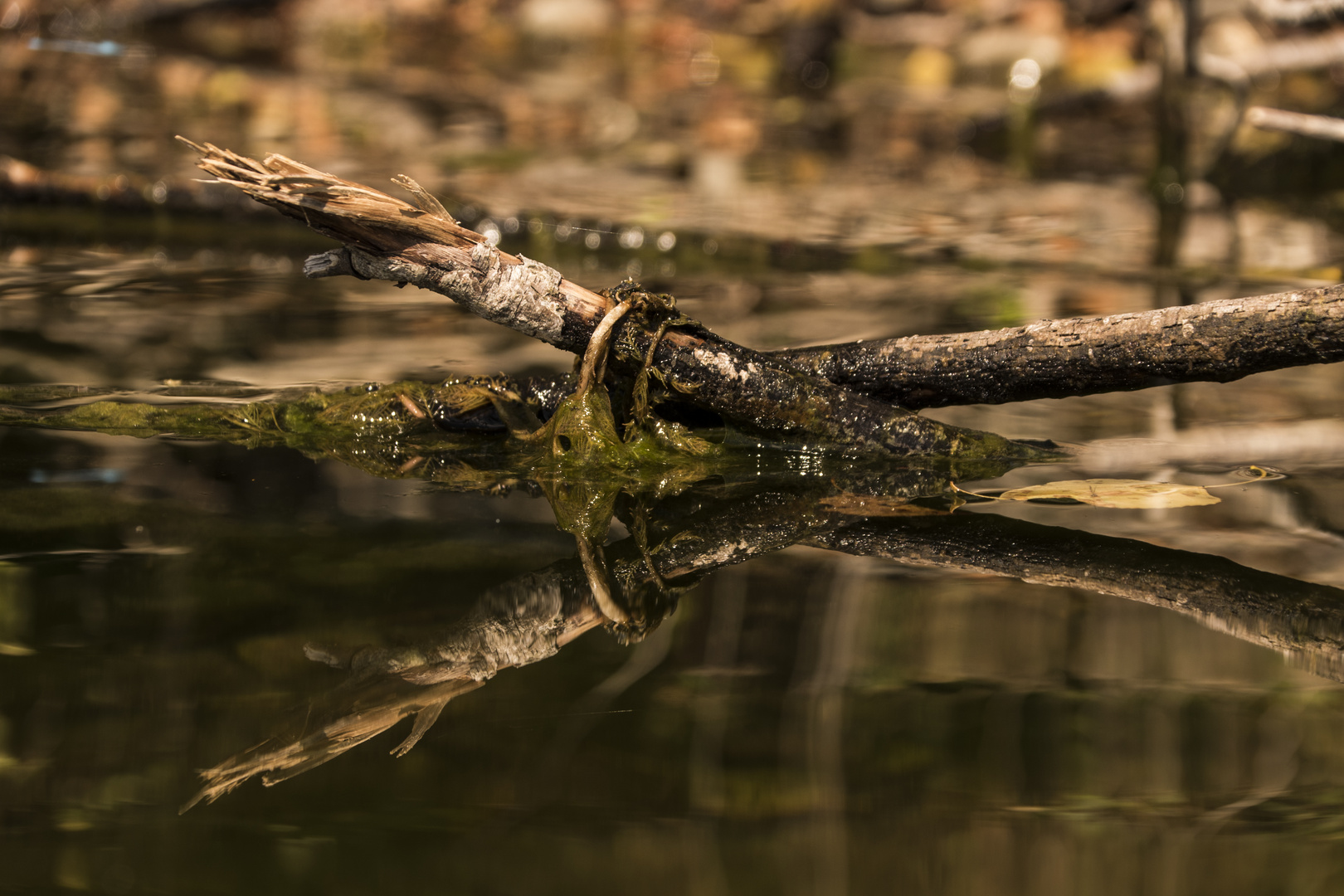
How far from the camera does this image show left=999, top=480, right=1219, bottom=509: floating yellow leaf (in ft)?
8.22

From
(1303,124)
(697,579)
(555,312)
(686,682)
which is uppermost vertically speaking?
(1303,124)

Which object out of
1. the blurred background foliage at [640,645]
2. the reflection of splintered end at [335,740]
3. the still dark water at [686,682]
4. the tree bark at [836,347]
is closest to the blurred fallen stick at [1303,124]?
the blurred background foliage at [640,645]

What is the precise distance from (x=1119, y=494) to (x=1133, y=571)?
419 millimetres

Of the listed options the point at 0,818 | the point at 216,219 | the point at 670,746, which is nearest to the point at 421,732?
the point at 670,746

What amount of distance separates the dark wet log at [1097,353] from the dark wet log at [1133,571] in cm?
36

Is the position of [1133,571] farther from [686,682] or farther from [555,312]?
[555,312]

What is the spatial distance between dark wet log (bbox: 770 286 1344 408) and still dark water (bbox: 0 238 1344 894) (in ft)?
0.76

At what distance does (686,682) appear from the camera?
1.79 meters

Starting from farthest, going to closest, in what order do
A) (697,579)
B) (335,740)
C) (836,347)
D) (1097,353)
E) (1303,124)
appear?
(1303,124)
(836,347)
(1097,353)
(697,579)
(335,740)

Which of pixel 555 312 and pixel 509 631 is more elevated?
pixel 555 312

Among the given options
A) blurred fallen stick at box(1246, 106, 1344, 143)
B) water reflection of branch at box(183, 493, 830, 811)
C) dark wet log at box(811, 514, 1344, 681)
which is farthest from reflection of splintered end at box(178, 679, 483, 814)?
blurred fallen stick at box(1246, 106, 1344, 143)

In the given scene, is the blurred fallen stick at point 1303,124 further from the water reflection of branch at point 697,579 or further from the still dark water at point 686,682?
the water reflection of branch at point 697,579

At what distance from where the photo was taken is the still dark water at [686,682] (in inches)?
55.5

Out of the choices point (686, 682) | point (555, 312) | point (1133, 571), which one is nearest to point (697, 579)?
point (686, 682)
